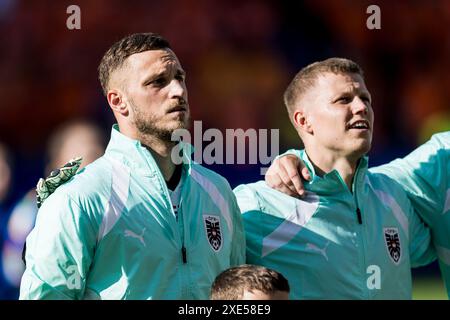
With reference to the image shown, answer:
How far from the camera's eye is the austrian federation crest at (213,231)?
11.1ft

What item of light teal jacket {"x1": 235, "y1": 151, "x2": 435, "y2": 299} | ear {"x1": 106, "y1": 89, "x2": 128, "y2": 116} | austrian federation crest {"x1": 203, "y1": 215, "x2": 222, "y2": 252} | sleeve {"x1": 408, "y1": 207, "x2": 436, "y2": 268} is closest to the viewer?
austrian federation crest {"x1": 203, "y1": 215, "x2": 222, "y2": 252}

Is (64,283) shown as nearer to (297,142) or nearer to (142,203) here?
(142,203)

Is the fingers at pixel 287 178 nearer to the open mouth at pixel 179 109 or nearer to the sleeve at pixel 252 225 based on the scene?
the sleeve at pixel 252 225

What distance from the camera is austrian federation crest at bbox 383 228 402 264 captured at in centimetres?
373

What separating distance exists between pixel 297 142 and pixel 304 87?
6.76ft

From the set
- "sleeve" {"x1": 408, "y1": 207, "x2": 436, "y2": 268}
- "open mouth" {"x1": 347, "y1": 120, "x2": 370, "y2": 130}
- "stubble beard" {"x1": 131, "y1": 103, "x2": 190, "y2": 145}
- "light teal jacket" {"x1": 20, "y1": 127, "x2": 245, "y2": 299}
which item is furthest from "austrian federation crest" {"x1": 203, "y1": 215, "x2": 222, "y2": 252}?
"sleeve" {"x1": 408, "y1": 207, "x2": 436, "y2": 268}

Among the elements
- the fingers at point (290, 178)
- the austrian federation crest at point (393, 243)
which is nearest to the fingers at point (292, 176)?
the fingers at point (290, 178)

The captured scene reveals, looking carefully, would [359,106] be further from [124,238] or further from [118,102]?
[124,238]

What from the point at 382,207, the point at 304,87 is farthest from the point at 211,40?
the point at 382,207

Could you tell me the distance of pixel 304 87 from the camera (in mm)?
4102

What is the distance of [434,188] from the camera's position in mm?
3939

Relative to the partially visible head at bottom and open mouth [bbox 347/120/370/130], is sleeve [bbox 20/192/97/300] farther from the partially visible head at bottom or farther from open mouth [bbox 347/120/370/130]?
open mouth [bbox 347/120/370/130]

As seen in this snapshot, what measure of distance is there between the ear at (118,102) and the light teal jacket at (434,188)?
3.79 ft

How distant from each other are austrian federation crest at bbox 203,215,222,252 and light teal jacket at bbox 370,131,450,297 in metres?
0.92
